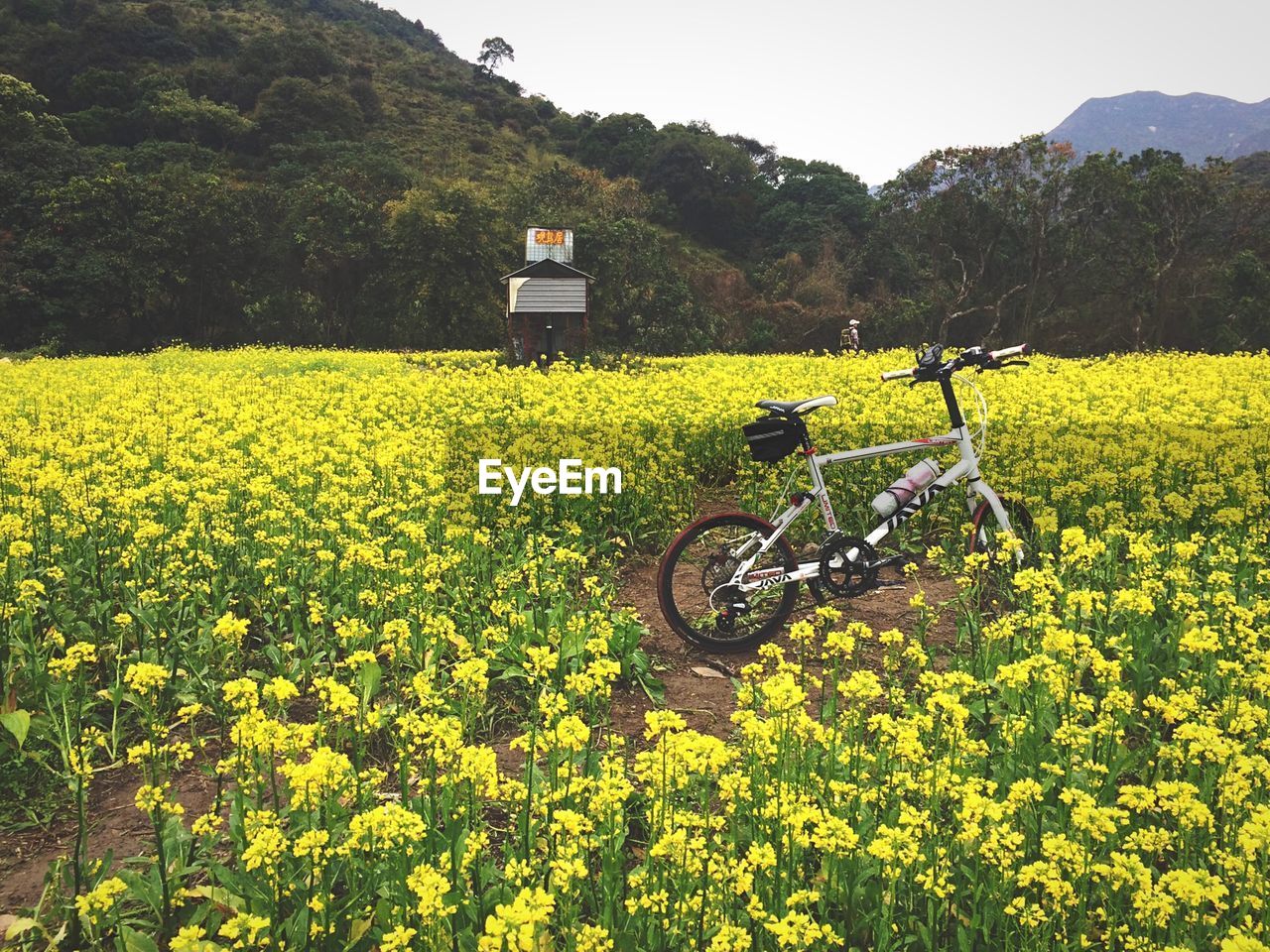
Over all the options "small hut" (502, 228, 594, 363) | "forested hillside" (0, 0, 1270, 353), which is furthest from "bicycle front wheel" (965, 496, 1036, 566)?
"forested hillside" (0, 0, 1270, 353)

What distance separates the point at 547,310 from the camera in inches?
838

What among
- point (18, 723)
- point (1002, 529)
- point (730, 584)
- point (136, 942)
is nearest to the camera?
point (136, 942)

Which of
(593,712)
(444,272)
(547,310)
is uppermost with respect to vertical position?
(444,272)

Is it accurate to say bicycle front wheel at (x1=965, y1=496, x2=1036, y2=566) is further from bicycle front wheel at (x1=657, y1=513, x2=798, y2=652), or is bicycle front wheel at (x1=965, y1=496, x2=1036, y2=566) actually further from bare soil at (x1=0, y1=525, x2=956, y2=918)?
bicycle front wheel at (x1=657, y1=513, x2=798, y2=652)

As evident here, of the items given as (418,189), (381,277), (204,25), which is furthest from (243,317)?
(204,25)

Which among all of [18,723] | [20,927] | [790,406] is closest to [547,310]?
[790,406]

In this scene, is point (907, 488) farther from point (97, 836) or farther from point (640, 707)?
point (97, 836)

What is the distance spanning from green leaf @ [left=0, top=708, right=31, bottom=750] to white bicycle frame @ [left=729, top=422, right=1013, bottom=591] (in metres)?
3.68

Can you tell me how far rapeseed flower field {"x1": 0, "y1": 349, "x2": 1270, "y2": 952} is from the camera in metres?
2.45

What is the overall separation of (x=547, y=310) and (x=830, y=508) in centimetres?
1706

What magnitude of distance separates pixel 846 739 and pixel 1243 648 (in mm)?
2055

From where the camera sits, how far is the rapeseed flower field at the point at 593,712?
245cm

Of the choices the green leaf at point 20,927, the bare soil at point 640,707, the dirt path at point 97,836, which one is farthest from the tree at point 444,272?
the green leaf at point 20,927

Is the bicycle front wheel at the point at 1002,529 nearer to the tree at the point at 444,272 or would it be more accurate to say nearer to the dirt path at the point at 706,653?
the dirt path at the point at 706,653
